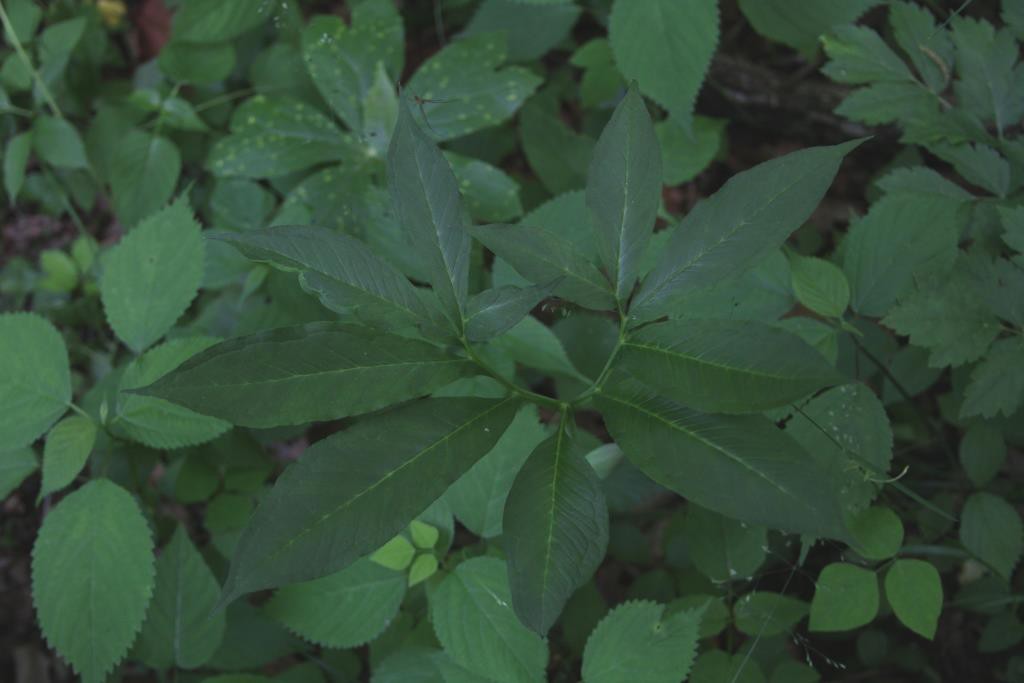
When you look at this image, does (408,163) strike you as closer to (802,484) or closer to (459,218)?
(459,218)

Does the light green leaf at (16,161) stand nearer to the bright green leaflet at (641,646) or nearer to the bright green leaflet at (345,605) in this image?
the bright green leaflet at (345,605)

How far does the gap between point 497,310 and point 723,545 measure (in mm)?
862

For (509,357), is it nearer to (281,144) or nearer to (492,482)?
(492,482)

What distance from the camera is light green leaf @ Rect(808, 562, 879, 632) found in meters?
1.40

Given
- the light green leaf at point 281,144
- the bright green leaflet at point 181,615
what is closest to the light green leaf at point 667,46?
the light green leaf at point 281,144

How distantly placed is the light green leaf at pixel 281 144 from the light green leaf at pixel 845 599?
4.96 feet

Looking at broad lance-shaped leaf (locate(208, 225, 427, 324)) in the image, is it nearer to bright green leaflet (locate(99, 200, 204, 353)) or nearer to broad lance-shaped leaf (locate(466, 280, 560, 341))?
broad lance-shaped leaf (locate(466, 280, 560, 341))

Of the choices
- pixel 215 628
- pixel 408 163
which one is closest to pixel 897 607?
pixel 408 163

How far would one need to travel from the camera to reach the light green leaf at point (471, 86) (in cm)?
201

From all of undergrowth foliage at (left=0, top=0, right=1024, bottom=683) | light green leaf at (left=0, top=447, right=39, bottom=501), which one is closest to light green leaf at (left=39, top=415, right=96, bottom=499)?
undergrowth foliage at (left=0, top=0, right=1024, bottom=683)

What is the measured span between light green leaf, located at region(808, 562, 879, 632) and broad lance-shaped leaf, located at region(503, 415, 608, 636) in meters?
0.69

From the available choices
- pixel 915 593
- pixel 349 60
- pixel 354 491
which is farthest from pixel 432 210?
pixel 349 60

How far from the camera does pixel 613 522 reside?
1985 mm

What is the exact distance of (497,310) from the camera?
1004mm
